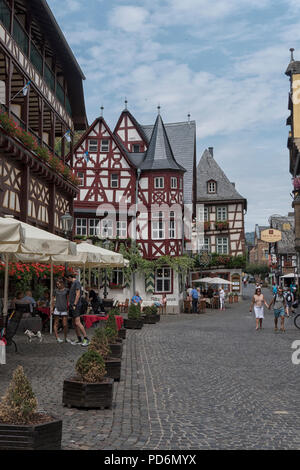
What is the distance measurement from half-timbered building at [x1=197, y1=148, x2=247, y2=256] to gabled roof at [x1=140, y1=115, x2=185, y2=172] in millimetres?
14236

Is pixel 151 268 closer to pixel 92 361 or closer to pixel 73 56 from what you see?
pixel 73 56

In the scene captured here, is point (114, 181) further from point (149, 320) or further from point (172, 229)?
point (149, 320)

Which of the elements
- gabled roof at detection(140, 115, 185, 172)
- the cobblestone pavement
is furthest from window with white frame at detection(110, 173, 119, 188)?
the cobblestone pavement

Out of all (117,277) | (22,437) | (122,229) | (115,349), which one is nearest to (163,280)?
(117,277)

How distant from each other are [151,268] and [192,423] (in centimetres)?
2948

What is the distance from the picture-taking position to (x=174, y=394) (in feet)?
26.4

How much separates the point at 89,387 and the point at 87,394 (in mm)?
97

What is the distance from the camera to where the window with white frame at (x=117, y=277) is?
36.8 metres

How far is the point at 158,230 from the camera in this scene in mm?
36531

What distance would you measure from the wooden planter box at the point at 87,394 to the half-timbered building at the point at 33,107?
11.0 m

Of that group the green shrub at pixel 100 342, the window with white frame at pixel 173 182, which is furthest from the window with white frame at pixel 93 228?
the green shrub at pixel 100 342

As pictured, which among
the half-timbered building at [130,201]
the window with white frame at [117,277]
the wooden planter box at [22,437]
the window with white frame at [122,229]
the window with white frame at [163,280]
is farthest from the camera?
the window with white frame at [122,229]

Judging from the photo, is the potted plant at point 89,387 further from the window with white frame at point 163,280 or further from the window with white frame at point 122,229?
the window with white frame at point 122,229
